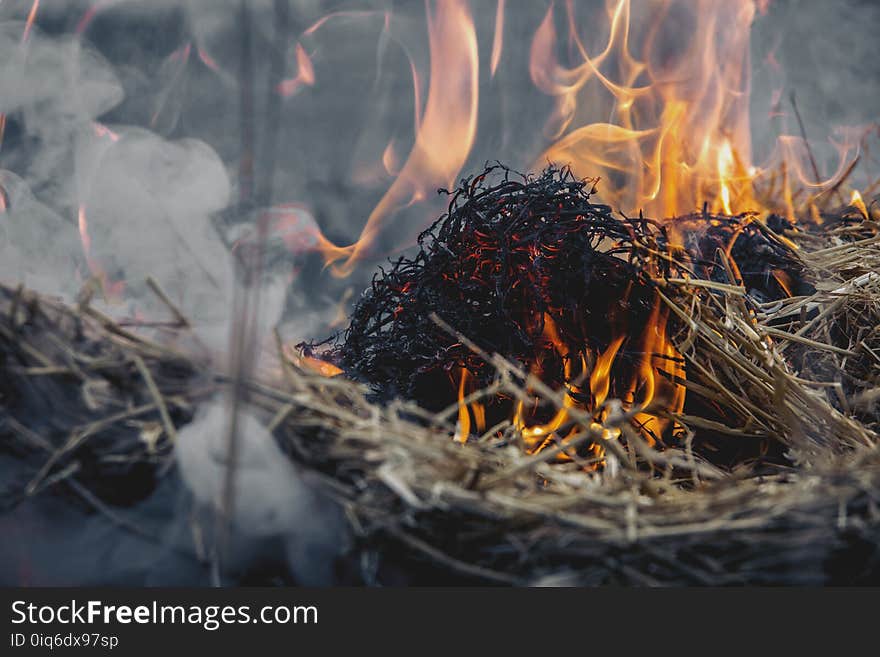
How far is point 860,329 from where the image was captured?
1388mm

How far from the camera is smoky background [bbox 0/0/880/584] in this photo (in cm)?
141

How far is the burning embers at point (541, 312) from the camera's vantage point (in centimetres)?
129

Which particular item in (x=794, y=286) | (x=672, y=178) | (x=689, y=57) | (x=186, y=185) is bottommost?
(x=794, y=286)

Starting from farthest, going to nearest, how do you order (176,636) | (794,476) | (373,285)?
(373,285) < (794,476) < (176,636)

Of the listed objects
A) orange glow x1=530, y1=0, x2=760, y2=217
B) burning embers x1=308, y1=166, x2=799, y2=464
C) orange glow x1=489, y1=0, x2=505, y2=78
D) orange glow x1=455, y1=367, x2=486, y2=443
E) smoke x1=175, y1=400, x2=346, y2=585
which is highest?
orange glow x1=489, y1=0, x2=505, y2=78

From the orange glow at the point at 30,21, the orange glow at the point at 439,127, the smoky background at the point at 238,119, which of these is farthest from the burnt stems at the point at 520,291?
the orange glow at the point at 30,21

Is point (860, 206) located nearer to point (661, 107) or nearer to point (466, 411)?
point (661, 107)

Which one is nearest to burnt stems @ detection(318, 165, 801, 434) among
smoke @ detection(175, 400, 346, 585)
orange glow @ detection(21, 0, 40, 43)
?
smoke @ detection(175, 400, 346, 585)

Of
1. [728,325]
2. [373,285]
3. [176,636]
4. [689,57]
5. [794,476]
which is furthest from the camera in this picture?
[689,57]

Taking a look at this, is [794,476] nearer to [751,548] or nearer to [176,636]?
[751,548]

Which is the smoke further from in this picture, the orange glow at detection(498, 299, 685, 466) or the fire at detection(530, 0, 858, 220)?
the fire at detection(530, 0, 858, 220)

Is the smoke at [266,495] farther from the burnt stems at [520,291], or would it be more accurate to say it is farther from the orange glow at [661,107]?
the orange glow at [661,107]

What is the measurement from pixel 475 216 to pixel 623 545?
2.51 ft

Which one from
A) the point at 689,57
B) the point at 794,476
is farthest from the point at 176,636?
the point at 689,57
